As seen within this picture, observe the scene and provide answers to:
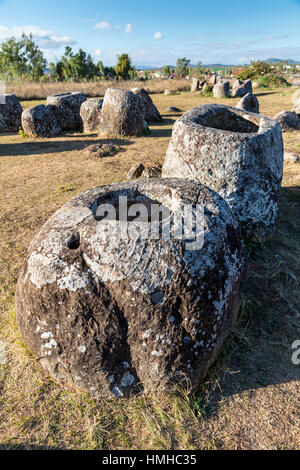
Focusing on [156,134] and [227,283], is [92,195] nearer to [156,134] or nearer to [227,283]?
[227,283]

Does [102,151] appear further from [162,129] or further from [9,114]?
[9,114]

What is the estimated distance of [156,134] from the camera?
457 inches

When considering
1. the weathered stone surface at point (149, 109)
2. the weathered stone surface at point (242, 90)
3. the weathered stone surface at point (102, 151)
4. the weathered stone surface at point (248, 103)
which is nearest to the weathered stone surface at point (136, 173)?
the weathered stone surface at point (102, 151)

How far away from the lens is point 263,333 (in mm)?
3043

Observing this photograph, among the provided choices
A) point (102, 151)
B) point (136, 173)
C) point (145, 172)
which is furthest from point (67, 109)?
point (145, 172)

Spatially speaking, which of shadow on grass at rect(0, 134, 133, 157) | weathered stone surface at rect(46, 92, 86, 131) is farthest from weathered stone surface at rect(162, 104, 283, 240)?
weathered stone surface at rect(46, 92, 86, 131)

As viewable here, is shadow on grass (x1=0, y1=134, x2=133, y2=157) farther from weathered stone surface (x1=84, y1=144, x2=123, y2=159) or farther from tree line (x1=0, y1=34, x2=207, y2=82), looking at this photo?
tree line (x1=0, y1=34, x2=207, y2=82)

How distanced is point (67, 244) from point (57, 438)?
1.43 metres

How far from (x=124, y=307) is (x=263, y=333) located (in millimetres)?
1611

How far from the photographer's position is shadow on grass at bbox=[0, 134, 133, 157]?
10103 millimetres

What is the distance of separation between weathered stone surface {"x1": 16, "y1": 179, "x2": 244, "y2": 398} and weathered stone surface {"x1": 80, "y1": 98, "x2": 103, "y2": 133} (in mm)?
10069

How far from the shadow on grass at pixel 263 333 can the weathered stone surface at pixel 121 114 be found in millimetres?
8044

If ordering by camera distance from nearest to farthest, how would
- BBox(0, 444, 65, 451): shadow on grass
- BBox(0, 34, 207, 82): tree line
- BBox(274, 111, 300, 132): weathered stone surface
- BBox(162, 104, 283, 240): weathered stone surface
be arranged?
BBox(0, 444, 65, 451): shadow on grass
BBox(162, 104, 283, 240): weathered stone surface
BBox(274, 111, 300, 132): weathered stone surface
BBox(0, 34, 207, 82): tree line

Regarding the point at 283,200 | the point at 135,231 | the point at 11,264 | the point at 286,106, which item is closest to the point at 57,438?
the point at 135,231
